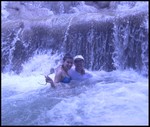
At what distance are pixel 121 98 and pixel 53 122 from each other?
4.38ft

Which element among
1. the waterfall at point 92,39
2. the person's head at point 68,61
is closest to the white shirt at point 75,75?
the person's head at point 68,61

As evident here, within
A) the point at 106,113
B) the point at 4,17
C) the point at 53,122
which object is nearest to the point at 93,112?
the point at 106,113

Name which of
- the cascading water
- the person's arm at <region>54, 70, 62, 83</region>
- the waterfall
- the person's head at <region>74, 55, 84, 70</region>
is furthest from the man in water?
the waterfall

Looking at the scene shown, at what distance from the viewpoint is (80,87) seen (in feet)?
22.2

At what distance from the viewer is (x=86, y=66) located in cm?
817

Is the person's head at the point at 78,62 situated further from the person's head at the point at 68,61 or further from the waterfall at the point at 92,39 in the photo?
the waterfall at the point at 92,39

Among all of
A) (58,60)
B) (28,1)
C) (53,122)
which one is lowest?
(53,122)

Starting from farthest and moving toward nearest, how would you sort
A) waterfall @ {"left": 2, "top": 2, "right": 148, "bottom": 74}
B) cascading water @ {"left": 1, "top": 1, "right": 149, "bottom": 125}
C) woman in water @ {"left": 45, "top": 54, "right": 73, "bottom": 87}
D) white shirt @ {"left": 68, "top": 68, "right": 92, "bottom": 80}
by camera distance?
waterfall @ {"left": 2, "top": 2, "right": 148, "bottom": 74}
white shirt @ {"left": 68, "top": 68, "right": 92, "bottom": 80}
woman in water @ {"left": 45, "top": 54, "right": 73, "bottom": 87}
cascading water @ {"left": 1, "top": 1, "right": 149, "bottom": 125}

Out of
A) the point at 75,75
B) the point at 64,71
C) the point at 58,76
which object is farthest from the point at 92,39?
the point at 58,76

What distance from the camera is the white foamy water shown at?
17.5 feet

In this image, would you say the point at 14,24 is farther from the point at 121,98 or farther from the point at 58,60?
the point at 121,98

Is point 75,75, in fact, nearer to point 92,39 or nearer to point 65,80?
point 65,80

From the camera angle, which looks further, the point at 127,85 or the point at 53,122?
the point at 127,85

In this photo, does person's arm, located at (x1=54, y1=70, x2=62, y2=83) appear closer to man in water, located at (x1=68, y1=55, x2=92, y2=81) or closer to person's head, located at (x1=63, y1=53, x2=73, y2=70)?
person's head, located at (x1=63, y1=53, x2=73, y2=70)
